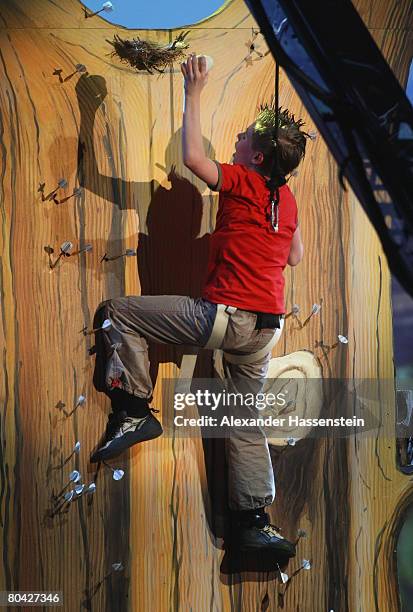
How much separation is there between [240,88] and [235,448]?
3.97 feet

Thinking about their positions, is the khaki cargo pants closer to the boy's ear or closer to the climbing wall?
the climbing wall

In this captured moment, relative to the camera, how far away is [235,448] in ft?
8.91

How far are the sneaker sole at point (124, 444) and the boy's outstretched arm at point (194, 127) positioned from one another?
837mm

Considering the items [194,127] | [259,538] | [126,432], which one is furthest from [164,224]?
[259,538]

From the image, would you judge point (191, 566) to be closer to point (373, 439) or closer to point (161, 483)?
point (161, 483)

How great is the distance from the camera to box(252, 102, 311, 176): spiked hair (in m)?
2.68

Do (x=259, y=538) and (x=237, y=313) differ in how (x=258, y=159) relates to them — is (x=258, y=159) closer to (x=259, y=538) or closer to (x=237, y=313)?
(x=237, y=313)

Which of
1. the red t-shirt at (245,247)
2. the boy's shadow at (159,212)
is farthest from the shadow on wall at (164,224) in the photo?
→ the red t-shirt at (245,247)

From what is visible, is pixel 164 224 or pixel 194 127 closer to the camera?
pixel 194 127

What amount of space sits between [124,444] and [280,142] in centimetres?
111

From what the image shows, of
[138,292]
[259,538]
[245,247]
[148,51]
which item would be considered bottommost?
[259,538]

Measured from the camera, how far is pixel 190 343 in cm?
270

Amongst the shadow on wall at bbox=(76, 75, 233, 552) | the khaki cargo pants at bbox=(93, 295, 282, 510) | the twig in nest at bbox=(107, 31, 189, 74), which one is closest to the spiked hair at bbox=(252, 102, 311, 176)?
the shadow on wall at bbox=(76, 75, 233, 552)

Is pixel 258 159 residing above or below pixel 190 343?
above
